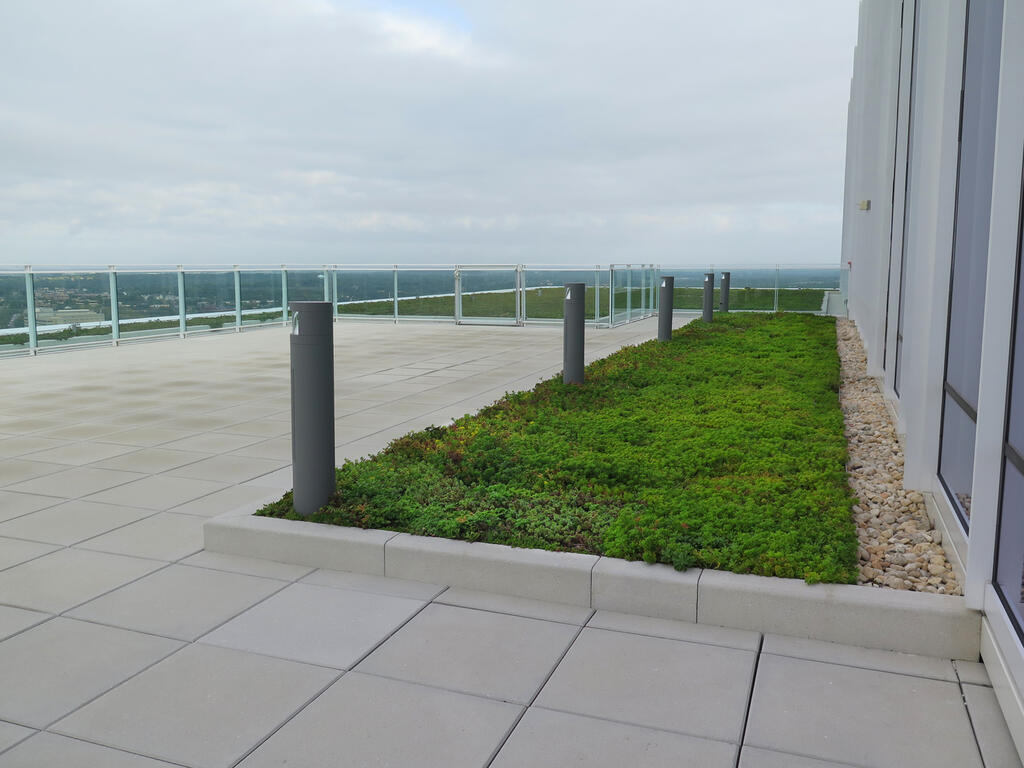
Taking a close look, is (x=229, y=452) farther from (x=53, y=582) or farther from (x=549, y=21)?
(x=549, y=21)

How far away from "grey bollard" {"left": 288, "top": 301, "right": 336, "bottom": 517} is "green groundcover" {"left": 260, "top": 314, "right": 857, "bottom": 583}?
0.48ft

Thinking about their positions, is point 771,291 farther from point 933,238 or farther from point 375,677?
point 375,677

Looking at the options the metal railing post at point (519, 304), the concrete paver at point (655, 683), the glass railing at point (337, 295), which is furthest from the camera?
the metal railing post at point (519, 304)

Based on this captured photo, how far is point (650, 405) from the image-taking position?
311 inches

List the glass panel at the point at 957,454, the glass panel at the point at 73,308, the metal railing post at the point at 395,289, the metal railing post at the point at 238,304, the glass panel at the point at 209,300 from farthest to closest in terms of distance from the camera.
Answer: the metal railing post at the point at 395,289 → the metal railing post at the point at 238,304 → the glass panel at the point at 209,300 → the glass panel at the point at 73,308 → the glass panel at the point at 957,454

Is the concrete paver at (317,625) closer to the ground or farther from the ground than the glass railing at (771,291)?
closer to the ground

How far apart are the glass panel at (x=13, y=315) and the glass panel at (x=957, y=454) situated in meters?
14.0

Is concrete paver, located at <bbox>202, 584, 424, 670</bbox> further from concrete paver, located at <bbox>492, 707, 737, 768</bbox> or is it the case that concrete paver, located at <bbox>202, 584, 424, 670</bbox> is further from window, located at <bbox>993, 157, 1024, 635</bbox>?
window, located at <bbox>993, 157, 1024, 635</bbox>

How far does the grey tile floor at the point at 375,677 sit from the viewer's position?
262 cm

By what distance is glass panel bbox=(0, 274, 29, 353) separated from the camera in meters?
13.5

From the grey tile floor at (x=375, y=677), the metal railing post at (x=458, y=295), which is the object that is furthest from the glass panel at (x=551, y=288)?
the grey tile floor at (x=375, y=677)

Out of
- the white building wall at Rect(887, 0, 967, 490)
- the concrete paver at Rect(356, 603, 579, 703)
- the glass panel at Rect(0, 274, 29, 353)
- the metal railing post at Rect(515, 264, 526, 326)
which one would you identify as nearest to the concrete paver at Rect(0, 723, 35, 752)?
the concrete paver at Rect(356, 603, 579, 703)

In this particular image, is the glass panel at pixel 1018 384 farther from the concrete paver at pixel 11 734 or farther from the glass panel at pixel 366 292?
the glass panel at pixel 366 292

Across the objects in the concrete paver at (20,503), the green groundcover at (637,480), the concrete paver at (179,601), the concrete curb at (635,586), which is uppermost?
the green groundcover at (637,480)
